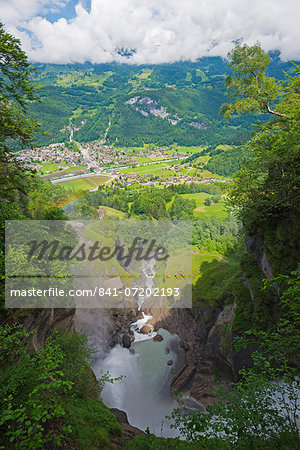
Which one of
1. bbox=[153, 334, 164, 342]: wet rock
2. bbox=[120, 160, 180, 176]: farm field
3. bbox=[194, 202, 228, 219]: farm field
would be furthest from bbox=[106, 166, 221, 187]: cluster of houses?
bbox=[153, 334, 164, 342]: wet rock

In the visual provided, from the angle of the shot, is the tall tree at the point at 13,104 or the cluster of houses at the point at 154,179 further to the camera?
the cluster of houses at the point at 154,179

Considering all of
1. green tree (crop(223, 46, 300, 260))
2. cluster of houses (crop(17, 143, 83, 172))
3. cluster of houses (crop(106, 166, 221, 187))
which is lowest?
green tree (crop(223, 46, 300, 260))

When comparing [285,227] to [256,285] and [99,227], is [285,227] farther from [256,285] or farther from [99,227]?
[99,227]

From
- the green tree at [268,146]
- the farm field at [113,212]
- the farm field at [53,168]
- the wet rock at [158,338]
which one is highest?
the farm field at [53,168]

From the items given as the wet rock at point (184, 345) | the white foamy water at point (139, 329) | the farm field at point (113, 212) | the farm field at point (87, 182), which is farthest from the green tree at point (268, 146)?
the farm field at point (87, 182)

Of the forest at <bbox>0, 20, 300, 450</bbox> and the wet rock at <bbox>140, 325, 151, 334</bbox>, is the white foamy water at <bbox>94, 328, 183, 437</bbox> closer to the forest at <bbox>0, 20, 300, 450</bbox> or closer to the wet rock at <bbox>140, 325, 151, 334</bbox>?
the wet rock at <bbox>140, 325, 151, 334</bbox>

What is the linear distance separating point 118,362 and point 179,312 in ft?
42.3

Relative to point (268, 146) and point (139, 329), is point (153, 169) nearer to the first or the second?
point (139, 329)

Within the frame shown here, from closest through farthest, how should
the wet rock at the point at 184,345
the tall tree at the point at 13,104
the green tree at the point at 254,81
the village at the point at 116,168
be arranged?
the tall tree at the point at 13,104
the green tree at the point at 254,81
the wet rock at the point at 184,345
the village at the point at 116,168

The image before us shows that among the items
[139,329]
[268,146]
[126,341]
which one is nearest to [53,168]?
[139,329]

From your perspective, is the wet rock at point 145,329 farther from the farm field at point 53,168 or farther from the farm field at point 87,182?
the farm field at point 53,168

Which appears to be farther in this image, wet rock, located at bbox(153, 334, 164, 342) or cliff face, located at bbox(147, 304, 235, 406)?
wet rock, located at bbox(153, 334, 164, 342)

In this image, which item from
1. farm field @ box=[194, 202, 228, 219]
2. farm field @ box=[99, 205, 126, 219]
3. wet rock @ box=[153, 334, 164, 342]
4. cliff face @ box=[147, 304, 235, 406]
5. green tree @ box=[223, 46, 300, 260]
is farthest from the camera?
farm field @ box=[99, 205, 126, 219]

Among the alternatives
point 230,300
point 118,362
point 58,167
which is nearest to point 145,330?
point 118,362
